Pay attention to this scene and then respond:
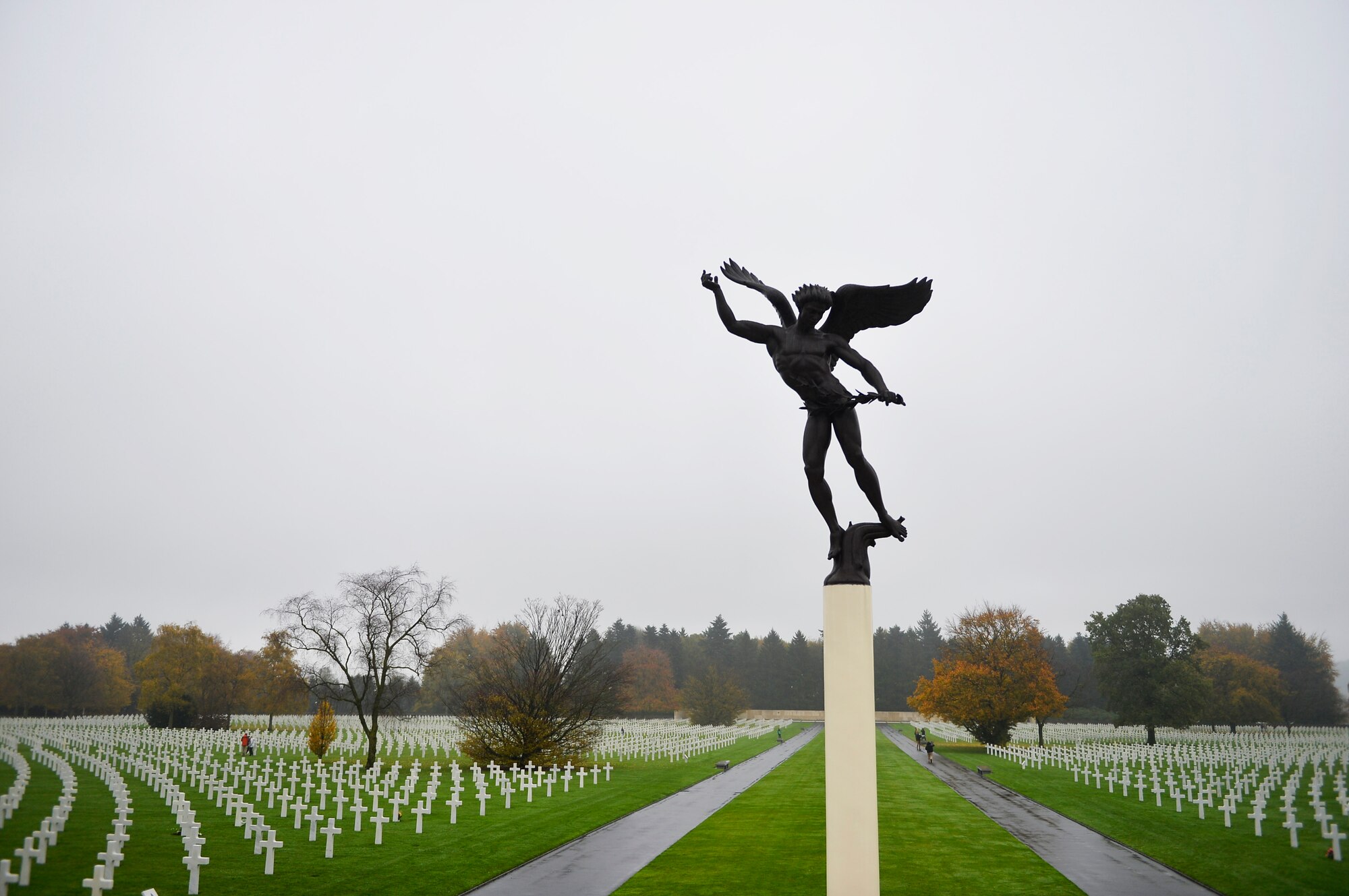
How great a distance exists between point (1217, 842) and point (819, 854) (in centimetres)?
850

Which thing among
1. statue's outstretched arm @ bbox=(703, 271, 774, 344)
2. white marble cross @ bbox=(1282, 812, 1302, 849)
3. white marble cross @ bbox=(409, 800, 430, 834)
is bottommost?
white marble cross @ bbox=(409, 800, 430, 834)

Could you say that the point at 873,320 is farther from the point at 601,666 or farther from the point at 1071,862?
the point at 601,666

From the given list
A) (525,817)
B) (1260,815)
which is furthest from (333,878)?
(1260,815)

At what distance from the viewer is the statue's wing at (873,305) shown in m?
8.51

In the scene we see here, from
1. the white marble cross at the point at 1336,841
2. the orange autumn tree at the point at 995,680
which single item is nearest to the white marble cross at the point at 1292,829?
the white marble cross at the point at 1336,841

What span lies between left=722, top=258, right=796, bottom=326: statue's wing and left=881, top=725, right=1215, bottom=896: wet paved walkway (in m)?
10.5

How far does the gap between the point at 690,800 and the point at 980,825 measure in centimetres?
846

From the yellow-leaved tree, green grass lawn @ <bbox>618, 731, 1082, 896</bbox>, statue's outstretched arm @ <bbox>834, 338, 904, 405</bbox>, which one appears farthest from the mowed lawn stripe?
the yellow-leaved tree

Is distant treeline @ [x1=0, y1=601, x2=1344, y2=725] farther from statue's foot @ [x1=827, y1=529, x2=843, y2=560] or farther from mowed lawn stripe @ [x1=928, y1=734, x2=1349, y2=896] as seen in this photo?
statue's foot @ [x1=827, y1=529, x2=843, y2=560]

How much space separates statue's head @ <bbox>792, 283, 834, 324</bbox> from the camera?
835cm

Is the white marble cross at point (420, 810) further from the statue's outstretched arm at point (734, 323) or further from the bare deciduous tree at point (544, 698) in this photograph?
the statue's outstretched arm at point (734, 323)

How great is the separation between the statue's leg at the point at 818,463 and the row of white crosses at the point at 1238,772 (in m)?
12.2

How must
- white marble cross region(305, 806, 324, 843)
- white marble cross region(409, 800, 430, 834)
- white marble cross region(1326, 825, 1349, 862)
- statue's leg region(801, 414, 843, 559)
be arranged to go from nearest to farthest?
1. statue's leg region(801, 414, 843, 559)
2. white marble cross region(1326, 825, 1349, 862)
3. white marble cross region(305, 806, 324, 843)
4. white marble cross region(409, 800, 430, 834)

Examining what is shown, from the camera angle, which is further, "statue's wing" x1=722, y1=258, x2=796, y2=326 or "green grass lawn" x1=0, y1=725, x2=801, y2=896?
"green grass lawn" x1=0, y1=725, x2=801, y2=896
